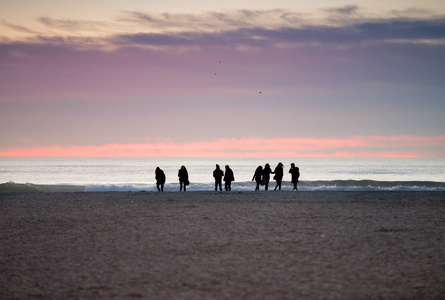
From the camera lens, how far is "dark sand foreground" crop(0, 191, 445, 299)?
7.17 meters

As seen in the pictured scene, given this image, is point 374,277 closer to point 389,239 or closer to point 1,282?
→ point 389,239

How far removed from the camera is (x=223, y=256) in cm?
970

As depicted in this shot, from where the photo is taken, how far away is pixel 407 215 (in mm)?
17453

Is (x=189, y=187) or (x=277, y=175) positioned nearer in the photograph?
(x=277, y=175)

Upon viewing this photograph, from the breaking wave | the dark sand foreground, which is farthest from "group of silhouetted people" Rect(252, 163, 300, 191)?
the dark sand foreground

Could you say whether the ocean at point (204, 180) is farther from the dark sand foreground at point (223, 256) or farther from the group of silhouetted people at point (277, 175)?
the dark sand foreground at point (223, 256)

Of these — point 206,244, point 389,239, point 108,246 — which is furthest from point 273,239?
point 108,246

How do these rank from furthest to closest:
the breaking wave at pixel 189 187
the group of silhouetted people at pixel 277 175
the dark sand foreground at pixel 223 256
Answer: the breaking wave at pixel 189 187 → the group of silhouetted people at pixel 277 175 → the dark sand foreground at pixel 223 256

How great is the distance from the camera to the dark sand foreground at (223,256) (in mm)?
7172

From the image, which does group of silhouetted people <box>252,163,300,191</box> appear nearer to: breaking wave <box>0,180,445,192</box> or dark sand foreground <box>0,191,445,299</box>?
breaking wave <box>0,180,445,192</box>

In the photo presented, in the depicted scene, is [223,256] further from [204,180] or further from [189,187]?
[204,180]

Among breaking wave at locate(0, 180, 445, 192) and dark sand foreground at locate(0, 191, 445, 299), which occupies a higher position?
breaking wave at locate(0, 180, 445, 192)

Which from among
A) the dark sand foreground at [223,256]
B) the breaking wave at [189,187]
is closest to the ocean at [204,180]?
the breaking wave at [189,187]

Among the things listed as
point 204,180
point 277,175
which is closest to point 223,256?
point 277,175
